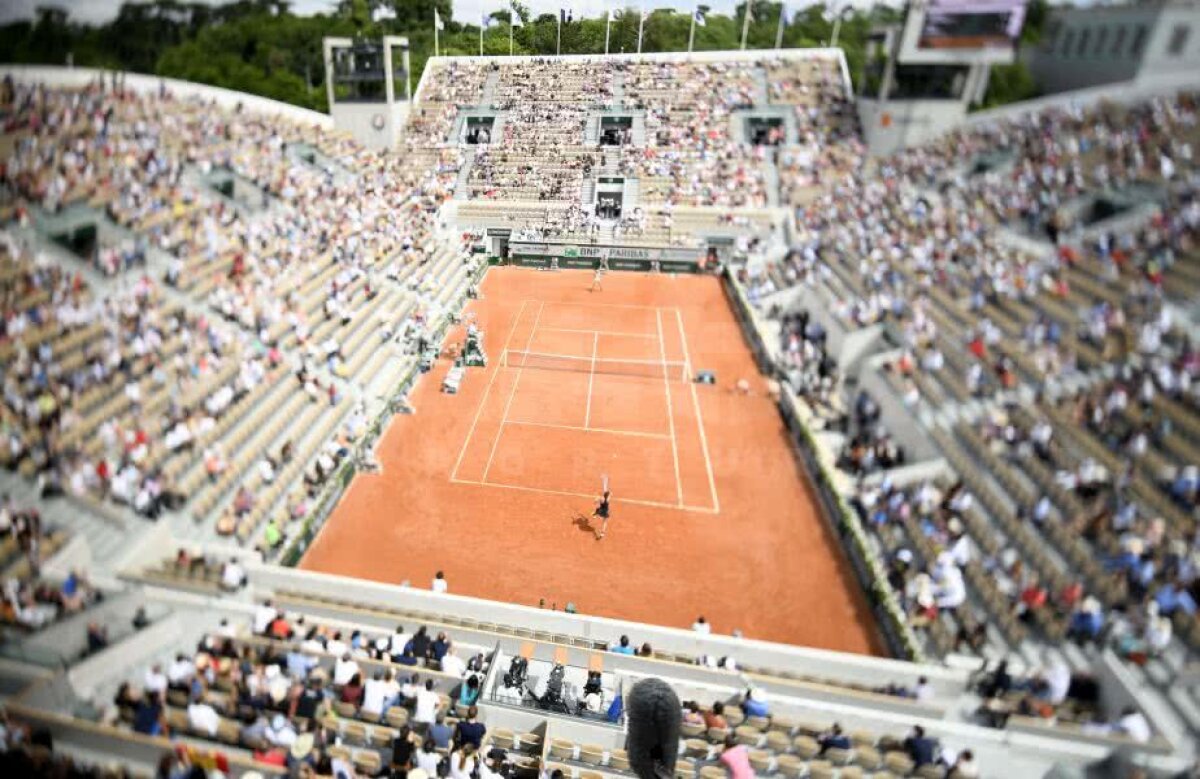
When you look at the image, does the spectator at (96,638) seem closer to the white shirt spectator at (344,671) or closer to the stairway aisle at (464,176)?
the white shirt spectator at (344,671)

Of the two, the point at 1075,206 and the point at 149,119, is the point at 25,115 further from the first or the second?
the point at 1075,206

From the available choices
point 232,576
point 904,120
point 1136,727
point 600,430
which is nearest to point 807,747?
point 1136,727

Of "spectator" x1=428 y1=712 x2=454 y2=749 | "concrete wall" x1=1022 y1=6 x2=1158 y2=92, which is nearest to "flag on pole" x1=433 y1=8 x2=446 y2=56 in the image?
"concrete wall" x1=1022 y1=6 x2=1158 y2=92

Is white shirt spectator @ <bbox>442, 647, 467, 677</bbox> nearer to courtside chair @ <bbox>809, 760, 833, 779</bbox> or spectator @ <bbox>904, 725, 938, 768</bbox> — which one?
courtside chair @ <bbox>809, 760, 833, 779</bbox>

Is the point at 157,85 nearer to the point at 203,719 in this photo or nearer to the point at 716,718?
the point at 203,719

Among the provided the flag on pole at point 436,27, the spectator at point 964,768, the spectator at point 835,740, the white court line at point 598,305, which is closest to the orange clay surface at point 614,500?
the spectator at point 835,740

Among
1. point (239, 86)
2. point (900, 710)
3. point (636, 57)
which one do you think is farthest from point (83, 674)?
point (239, 86)
